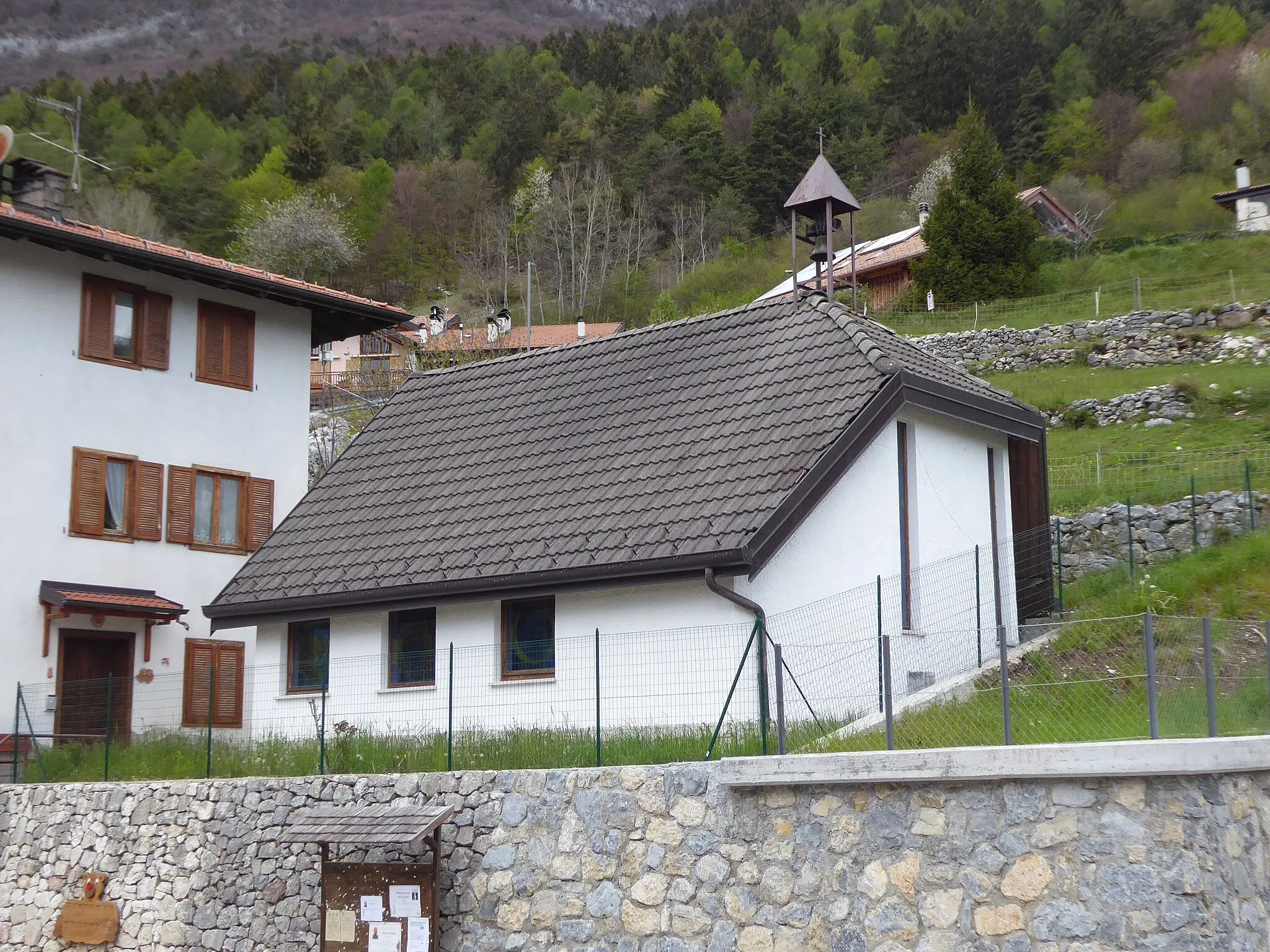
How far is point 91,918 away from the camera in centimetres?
1623

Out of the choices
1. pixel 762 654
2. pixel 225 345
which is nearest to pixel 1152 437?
pixel 225 345

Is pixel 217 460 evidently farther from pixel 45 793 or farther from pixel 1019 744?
pixel 1019 744

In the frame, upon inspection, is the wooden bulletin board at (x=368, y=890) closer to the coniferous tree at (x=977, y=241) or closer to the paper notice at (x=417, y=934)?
the paper notice at (x=417, y=934)

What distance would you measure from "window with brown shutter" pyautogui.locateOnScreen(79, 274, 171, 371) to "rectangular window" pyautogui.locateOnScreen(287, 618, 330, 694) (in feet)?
24.1

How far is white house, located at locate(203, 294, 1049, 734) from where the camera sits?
15.0 metres

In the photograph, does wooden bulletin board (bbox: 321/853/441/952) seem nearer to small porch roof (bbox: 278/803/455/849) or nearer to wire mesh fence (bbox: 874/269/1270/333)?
small porch roof (bbox: 278/803/455/849)

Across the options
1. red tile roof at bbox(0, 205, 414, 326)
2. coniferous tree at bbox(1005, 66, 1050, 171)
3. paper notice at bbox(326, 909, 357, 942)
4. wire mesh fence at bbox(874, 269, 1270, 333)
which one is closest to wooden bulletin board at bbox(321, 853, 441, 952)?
paper notice at bbox(326, 909, 357, 942)

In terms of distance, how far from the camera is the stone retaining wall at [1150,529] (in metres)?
22.1

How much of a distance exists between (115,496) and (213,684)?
7.38 metres

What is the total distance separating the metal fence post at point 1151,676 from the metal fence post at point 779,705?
10.3 ft

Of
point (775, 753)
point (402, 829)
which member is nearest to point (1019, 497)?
point (775, 753)

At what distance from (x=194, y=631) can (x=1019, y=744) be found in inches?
649

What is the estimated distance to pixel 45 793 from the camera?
17438 millimetres

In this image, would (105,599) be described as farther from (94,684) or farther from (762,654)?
(762,654)
